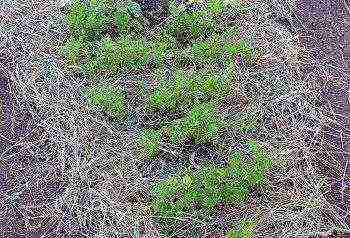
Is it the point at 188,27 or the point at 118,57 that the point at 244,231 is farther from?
the point at 188,27

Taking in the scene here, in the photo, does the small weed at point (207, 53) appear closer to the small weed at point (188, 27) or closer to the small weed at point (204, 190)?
the small weed at point (188, 27)

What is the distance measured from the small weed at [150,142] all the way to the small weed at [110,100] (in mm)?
236

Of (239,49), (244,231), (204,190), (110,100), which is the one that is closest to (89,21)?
(110,100)

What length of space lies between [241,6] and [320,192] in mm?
1807

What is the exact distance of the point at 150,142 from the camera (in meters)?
3.89

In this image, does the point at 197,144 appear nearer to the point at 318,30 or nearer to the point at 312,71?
the point at 312,71

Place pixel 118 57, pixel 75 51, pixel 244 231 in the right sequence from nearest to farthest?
pixel 244 231 < pixel 118 57 < pixel 75 51

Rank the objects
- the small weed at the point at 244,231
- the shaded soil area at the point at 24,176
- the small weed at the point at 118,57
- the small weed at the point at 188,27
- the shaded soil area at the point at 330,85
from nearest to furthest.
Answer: the small weed at the point at 244,231 < the shaded soil area at the point at 24,176 < the shaded soil area at the point at 330,85 < the small weed at the point at 118,57 < the small weed at the point at 188,27

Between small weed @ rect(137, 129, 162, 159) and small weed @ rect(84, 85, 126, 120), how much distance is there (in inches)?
9.3

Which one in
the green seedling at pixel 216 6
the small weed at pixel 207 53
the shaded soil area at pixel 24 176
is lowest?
the shaded soil area at pixel 24 176

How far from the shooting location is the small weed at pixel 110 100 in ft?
13.3

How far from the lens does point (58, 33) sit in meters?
4.70

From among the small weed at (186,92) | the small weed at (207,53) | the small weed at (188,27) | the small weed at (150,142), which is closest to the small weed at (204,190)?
the small weed at (150,142)

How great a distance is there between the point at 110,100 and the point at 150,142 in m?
0.42
